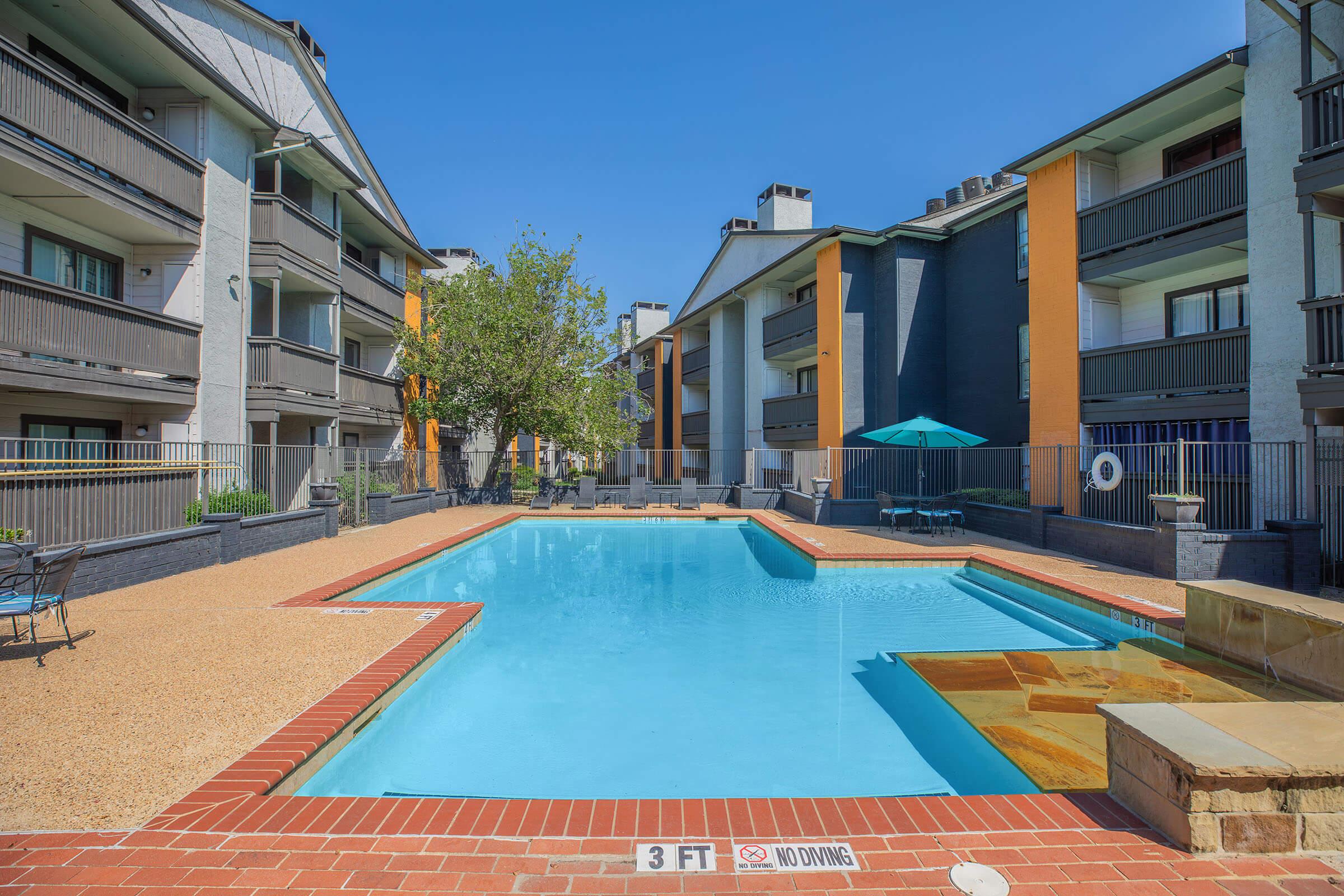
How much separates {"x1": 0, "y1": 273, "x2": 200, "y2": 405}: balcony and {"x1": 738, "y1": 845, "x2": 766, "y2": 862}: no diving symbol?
11.3 meters

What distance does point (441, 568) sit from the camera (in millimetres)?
11227

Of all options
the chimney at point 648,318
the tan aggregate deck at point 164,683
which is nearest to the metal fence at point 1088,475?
the tan aggregate deck at point 164,683

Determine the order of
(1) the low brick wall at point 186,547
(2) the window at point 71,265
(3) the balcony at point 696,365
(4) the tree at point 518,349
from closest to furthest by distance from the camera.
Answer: (1) the low brick wall at point 186,547 < (2) the window at point 71,265 < (4) the tree at point 518,349 < (3) the balcony at point 696,365

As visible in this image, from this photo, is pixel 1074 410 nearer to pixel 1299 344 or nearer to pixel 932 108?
pixel 1299 344

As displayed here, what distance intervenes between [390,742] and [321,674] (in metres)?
1.08

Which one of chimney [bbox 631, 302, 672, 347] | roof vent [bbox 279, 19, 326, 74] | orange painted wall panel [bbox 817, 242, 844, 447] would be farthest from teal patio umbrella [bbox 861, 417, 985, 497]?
chimney [bbox 631, 302, 672, 347]

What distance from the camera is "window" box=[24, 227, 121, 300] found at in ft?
33.6

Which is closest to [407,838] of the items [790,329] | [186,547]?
→ [186,547]

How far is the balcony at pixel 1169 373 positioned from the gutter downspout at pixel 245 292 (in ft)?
58.2

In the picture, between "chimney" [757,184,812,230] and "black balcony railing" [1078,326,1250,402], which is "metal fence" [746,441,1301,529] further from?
"chimney" [757,184,812,230]

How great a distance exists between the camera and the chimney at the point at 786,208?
27594mm

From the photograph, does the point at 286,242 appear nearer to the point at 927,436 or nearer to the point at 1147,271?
the point at 927,436

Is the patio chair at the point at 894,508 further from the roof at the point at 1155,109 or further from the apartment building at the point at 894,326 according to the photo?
the roof at the point at 1155,109

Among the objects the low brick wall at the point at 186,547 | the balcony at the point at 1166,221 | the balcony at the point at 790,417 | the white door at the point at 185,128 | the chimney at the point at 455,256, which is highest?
the chimney at the point at 455,256
